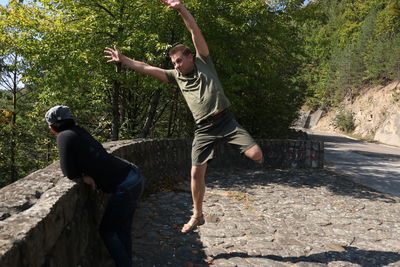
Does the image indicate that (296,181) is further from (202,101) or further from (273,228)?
(202,101)

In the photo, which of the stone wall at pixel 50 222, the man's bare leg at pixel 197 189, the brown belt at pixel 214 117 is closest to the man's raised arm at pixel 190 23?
the brown belt at pixel 214 117

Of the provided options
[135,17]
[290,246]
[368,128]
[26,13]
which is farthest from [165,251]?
[368,128]

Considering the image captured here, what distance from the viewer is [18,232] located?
1700mm

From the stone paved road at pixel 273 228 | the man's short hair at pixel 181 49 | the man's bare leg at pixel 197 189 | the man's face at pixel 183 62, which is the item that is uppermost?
the man's short hair at pixel 181 49

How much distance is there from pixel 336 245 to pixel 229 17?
6.54 meters

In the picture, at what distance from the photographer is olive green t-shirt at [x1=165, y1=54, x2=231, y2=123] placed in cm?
349

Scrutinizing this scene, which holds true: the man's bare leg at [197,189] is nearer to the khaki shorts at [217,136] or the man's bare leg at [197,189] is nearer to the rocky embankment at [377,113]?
the khaki shorts at [217,136]

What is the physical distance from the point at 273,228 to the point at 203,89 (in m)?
2.30

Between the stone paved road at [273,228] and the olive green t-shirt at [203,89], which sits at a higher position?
the olive green t-shirt at [203,89]

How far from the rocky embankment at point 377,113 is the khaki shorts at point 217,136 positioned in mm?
26901

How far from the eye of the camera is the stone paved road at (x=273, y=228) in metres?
3.68

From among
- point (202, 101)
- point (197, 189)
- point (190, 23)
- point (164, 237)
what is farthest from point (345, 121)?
point (190, 23)

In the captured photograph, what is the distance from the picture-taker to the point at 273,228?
465 cm

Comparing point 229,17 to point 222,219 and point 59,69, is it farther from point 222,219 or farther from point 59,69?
point 222,219
